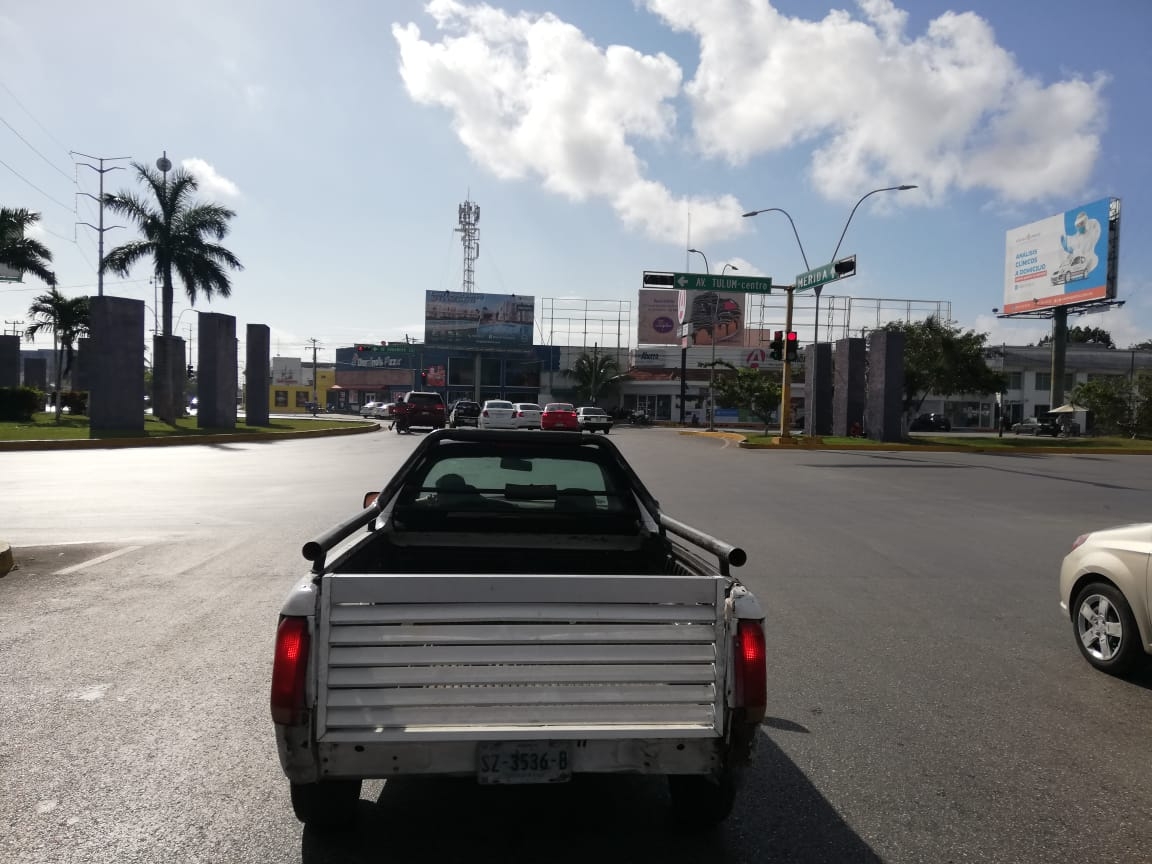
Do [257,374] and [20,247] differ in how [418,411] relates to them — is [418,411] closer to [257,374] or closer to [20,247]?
[257,374]

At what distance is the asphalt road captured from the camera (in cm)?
333

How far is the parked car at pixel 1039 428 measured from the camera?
48525 millimetres

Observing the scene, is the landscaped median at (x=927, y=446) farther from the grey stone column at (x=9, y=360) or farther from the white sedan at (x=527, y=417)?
the grey stone column at (x=9, y=360)

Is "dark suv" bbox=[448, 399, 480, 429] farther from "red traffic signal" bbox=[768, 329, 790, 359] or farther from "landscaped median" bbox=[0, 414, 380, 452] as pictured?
"red traffic signal" bbox=[768, 329, 790, 359]

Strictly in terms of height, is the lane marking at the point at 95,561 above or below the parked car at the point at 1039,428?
below

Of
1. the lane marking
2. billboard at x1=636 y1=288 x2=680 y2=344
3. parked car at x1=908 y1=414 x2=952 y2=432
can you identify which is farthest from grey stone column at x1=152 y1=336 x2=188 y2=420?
parked car at x1=908 y1=414 x2=952 y2=432

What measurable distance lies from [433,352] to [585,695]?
83904 millimetres

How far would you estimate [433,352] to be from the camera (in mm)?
85312

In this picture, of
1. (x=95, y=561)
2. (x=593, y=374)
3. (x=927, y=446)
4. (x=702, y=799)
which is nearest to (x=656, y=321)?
(x=593, y=374)

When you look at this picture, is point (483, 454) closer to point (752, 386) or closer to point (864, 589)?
point (864, 589)

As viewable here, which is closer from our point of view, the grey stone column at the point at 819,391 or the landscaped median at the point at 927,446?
the landscaped median at the point at 927,446

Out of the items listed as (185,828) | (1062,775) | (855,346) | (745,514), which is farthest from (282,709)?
(855,346)

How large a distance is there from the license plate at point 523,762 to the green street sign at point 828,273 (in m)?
24.7

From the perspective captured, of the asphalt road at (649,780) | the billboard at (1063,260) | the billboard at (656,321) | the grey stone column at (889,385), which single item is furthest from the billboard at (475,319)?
the asphalt road at (649,780)
